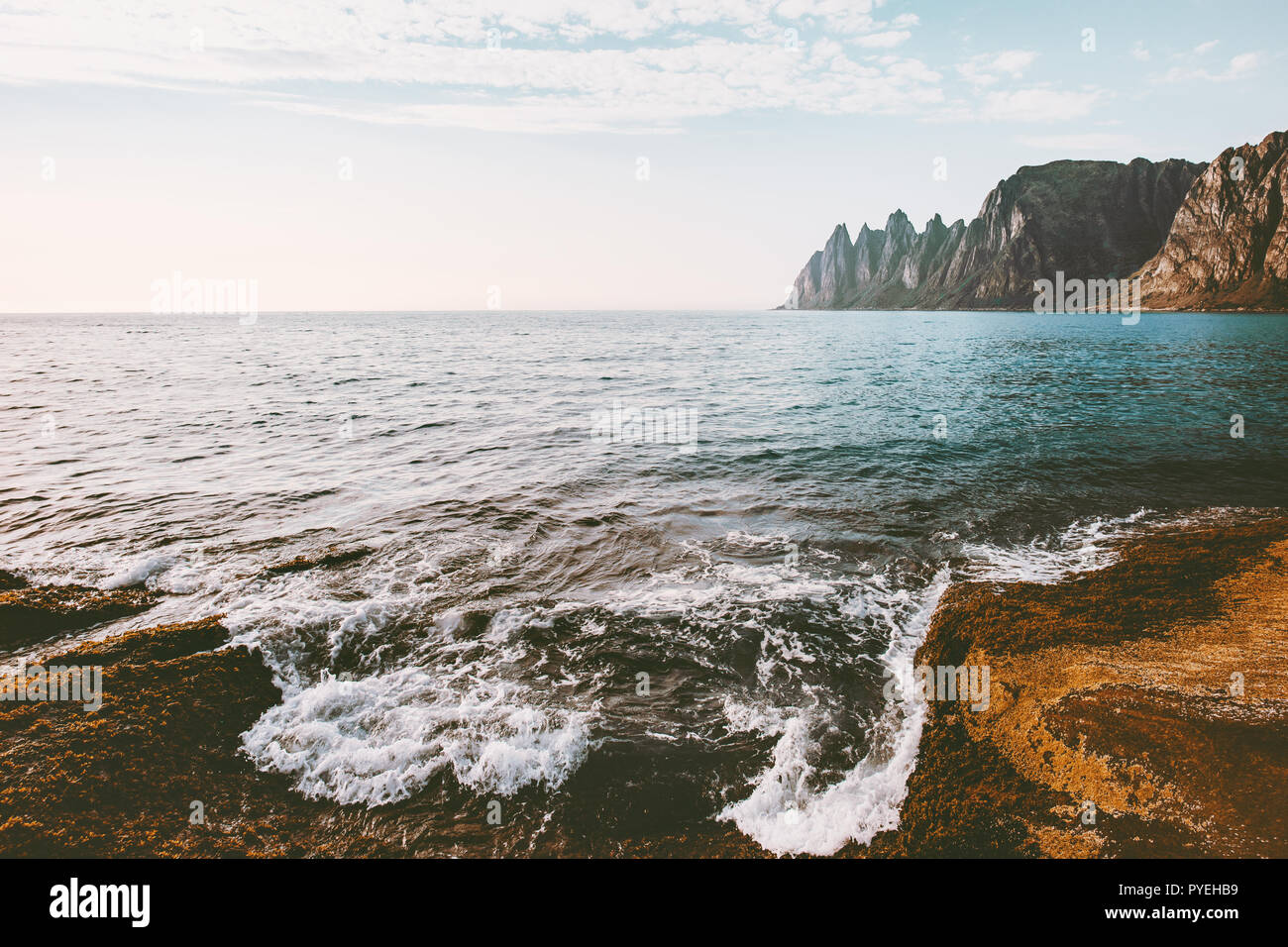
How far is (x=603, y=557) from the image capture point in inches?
473

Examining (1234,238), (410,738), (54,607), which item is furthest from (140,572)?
(1234,238)

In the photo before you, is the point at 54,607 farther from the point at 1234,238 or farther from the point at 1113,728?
the point at 1234,238

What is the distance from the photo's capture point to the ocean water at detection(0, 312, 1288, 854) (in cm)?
611

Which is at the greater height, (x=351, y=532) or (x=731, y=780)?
(x=351, y=532)

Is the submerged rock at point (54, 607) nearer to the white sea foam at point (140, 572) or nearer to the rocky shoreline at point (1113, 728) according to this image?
the white sea foam at point (140, 572)

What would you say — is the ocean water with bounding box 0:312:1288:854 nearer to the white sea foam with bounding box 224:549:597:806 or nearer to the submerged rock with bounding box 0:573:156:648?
the white sea foam with bounding box 224:549:597:806

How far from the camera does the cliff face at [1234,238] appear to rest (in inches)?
5364

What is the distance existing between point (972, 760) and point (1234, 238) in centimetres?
22456

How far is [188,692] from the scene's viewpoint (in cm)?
711

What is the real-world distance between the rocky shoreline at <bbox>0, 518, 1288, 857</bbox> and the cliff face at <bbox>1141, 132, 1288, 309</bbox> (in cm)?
19552

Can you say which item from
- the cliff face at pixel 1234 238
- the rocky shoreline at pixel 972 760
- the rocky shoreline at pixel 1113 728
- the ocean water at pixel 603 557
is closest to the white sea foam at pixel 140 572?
the ocean water at pixel 603 557
